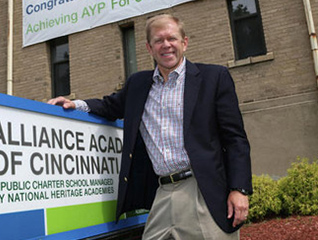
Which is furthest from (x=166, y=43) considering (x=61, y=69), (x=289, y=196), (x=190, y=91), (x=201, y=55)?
(x=61, y=69)

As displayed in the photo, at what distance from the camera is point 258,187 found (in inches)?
219

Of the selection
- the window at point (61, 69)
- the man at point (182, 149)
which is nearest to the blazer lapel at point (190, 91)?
the man at point (182, 149)

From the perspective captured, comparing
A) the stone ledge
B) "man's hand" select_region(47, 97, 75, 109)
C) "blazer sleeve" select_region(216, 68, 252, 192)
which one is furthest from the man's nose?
the stone ledge

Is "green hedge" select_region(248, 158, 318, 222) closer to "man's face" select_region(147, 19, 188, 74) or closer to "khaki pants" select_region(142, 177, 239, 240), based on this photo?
"khaki pants" select_region(142, 177, 239, 240)

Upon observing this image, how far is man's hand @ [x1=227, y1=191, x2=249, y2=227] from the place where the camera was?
6.63ft

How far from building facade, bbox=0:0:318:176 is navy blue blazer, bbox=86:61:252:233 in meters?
5.31

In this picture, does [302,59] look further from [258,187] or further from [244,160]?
[244,160]

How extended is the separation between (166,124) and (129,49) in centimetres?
731

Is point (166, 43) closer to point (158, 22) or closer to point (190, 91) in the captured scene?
point (158, 22)

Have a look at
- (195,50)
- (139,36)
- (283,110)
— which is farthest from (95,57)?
(283,110)

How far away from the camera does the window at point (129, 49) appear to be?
29.9 ft

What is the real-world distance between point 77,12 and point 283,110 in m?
6.09

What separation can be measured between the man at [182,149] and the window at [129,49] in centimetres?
668

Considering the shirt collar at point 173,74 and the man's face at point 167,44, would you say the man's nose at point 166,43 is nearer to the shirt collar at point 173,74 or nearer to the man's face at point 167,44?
the man's face at point 167,44
